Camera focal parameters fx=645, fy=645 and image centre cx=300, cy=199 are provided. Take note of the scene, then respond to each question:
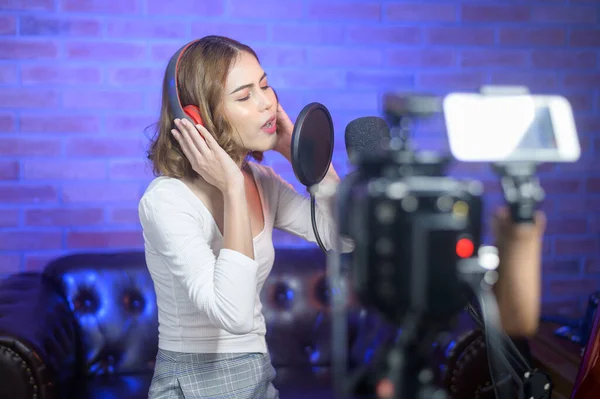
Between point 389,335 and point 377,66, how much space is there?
1868 mm

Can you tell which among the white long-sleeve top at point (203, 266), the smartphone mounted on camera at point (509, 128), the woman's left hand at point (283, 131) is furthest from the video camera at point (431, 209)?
the woman's left hand at point (283, 131)

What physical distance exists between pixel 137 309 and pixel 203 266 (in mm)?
917

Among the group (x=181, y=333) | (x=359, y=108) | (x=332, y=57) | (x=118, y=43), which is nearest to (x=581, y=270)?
(x=359, y=108)

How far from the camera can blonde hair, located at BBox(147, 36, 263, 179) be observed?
1.39 metres

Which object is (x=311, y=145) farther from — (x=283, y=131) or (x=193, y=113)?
(x=283, y=131)

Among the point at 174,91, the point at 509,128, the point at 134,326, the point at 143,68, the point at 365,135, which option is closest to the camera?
the point at 509,128

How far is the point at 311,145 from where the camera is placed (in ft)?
3.18

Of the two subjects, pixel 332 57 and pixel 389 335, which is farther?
pixel 332 57

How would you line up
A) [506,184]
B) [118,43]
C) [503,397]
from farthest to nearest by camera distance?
[118,43]
[503,397]
[506,184]

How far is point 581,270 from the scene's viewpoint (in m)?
2.48

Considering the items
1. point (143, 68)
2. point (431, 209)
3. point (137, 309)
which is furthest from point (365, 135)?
point (143, 68)

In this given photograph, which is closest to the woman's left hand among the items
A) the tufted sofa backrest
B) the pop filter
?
the pop filter

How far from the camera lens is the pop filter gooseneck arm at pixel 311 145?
2.97ft

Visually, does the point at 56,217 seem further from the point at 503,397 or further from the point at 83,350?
the point at 503,397
